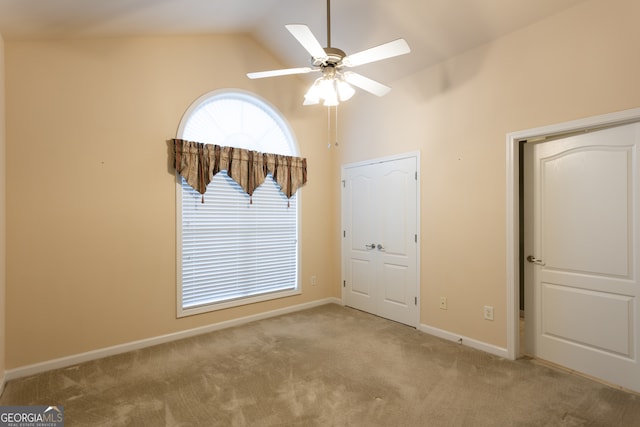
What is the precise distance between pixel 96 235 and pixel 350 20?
10.7 ft

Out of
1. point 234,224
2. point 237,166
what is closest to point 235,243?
point 234,224

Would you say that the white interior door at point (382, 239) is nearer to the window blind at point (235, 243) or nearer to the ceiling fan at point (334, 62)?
the window blind at point (235, 243)

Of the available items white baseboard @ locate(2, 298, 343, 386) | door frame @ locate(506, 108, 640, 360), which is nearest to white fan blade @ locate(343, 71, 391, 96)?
door frame @ locate(506, 108, 640, 360)

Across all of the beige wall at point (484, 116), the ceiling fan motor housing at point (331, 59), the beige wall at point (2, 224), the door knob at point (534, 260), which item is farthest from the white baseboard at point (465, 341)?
the beige wall at point (2, 224)

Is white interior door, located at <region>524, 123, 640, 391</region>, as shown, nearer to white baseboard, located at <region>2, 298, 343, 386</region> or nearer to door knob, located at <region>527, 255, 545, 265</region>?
door knob, located at <region>527, 255, 545, 265</region>

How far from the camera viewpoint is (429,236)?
3660 mm

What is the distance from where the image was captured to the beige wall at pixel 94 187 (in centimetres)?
274

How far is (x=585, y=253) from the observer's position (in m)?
2.67

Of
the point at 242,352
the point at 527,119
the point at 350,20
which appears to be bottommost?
the point at 242,352

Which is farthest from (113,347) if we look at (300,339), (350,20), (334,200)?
(350,20)

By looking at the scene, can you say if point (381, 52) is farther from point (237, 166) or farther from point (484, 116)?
point (237, 166)

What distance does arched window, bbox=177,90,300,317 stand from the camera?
3623 millimetres

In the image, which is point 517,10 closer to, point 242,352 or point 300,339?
point 300,339

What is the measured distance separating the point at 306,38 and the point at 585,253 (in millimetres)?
2738
